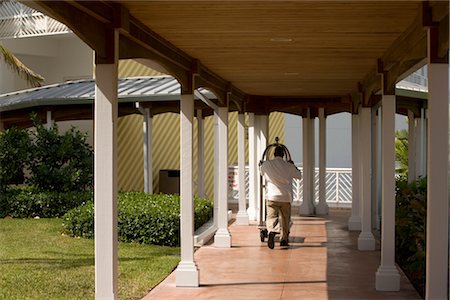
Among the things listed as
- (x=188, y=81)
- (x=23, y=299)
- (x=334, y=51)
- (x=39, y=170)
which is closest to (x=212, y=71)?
(x=188, y=81)

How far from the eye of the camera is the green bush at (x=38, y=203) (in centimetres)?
1755

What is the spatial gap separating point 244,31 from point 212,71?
4034 mm

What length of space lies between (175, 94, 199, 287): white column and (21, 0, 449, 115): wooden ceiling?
0.44 meters

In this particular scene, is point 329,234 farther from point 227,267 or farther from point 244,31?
point 244,31

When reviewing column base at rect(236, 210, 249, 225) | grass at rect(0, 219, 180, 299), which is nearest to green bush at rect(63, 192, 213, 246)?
grass at rect(0, 219, 180, 299)

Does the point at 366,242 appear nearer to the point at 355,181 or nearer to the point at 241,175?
the point at 355,181

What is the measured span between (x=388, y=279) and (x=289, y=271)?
1.80 meters

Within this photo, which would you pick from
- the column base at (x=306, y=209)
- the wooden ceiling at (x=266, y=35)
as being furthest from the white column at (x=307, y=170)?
the wooden ceiling at (x=266, y=35)

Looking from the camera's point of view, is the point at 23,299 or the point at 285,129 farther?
the point at 285,129

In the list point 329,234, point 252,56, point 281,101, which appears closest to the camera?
point 252,56

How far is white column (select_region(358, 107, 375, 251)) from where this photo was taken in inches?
480

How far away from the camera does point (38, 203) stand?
17.6 metres

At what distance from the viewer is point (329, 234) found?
49.6ft

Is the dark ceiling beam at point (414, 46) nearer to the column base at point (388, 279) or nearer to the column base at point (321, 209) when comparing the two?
the column base at point (388, 279)
